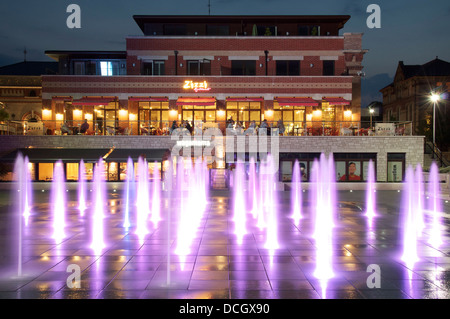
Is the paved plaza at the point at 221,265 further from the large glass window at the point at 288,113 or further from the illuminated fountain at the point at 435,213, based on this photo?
the large glass window at the point at 288,113

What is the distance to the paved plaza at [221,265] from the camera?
707 centimetres

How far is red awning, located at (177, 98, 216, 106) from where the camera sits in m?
32.3

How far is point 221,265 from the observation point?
867cm

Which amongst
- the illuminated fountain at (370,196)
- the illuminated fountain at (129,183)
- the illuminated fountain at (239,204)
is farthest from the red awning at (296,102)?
the illuminated fountain at (129,183)

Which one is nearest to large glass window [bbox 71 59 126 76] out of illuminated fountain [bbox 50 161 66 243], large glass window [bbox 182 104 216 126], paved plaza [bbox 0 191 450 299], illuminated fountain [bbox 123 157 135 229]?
large glass window [bbox 182 104 216 126]

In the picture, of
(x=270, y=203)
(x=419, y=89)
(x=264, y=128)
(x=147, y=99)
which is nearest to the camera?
(x=270, y=203)

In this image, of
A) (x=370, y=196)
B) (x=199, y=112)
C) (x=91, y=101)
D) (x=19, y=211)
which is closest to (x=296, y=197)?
(x=370, y=196)

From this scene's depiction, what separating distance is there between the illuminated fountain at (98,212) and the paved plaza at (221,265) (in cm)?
22

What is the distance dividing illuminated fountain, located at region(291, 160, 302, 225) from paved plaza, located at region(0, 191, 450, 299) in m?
1.47

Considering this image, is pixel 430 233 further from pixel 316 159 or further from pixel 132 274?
pixel 316 159

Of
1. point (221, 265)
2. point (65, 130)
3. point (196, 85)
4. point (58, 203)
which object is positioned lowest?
point (221, 265)

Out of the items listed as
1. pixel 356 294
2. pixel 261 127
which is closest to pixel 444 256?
pixel 356 294

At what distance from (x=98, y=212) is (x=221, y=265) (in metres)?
9.29

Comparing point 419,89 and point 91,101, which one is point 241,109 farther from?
point 419,89
